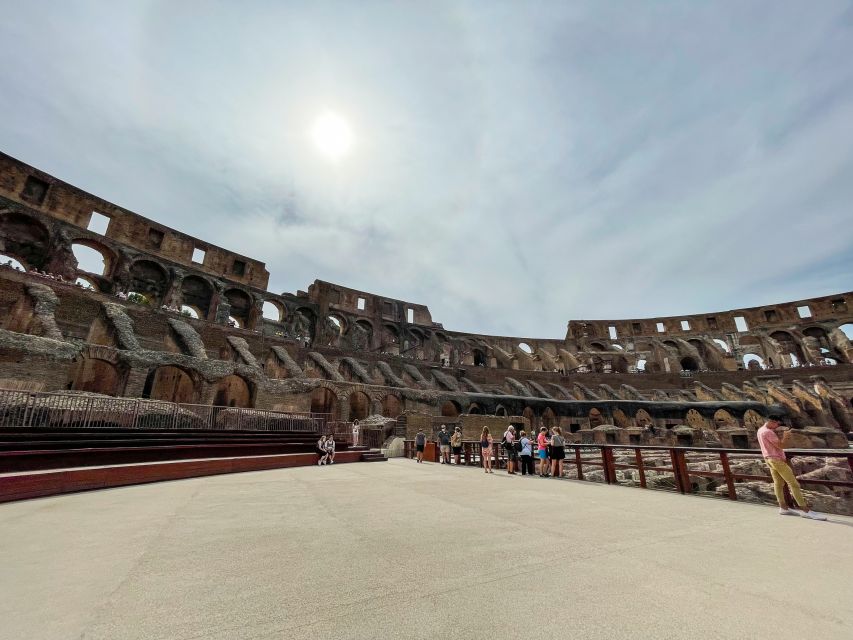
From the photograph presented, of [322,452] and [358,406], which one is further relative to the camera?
[358,406]

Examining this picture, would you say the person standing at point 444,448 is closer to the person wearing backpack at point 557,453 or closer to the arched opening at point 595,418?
the person wearing backpack at point 557,453

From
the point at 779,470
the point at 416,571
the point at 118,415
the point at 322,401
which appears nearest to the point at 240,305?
the point at 322,401

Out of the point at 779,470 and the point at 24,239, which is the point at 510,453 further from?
the point at 24,239

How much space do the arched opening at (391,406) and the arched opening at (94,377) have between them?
15529 millimetres

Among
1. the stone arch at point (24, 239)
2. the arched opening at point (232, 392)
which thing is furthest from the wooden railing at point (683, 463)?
the stone arch at point (24, 239)

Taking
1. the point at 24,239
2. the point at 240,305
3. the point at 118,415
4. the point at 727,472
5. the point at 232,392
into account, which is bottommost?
the point at 727,472


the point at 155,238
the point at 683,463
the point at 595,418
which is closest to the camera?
the point at 683,463

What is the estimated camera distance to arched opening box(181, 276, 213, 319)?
30516 millimetres

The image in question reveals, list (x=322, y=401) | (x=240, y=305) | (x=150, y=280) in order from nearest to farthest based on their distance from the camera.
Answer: (x=322, y=401)
(x=150, y=280)
(x=240, y=305)

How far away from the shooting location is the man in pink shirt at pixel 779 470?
5.18 metres

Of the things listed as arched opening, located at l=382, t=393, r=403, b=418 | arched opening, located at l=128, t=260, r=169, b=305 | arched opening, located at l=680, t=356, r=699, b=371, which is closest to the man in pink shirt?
arched opening, located at l=382, t=393, r=403, b=418

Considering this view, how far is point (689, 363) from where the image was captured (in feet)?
154

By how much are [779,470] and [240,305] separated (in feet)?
118

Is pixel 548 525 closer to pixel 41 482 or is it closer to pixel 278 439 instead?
pixel 41 482
